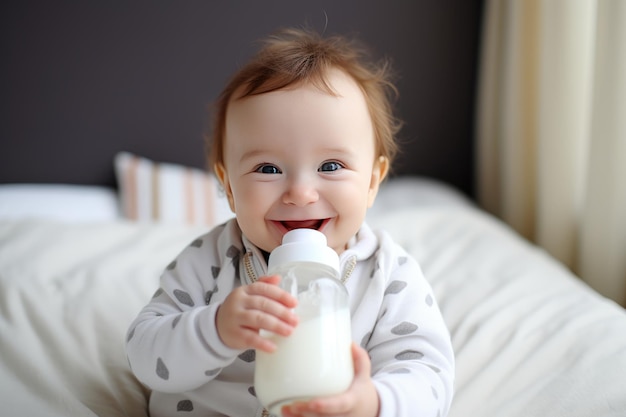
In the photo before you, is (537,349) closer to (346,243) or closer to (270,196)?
(346,243)

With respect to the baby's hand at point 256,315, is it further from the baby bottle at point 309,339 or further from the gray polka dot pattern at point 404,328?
the gray polka dot pattern at point 404,328

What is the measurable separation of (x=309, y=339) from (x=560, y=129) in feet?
4.52

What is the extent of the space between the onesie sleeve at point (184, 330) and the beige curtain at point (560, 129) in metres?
0.99

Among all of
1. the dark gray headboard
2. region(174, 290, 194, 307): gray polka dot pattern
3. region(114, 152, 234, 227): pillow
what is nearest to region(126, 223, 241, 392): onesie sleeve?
region(174, 290, 194, 307): gray polka dot pattern

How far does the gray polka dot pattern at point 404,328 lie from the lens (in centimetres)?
92

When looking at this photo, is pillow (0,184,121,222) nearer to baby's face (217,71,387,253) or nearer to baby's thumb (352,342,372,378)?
baby's face (217,71,387,253)

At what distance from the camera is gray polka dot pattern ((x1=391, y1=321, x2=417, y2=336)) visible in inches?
36.1

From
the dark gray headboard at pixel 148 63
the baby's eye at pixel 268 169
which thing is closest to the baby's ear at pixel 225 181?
the baby's eye at pixel 268 169

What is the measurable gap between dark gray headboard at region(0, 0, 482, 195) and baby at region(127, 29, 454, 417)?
1.59 meters

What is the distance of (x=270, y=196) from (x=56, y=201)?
1.67m

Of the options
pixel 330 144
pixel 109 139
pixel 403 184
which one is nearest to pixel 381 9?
pixel 403 184

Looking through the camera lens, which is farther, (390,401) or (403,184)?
(403,184)

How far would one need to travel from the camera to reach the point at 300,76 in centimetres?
93

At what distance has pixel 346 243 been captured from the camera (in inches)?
40.9
